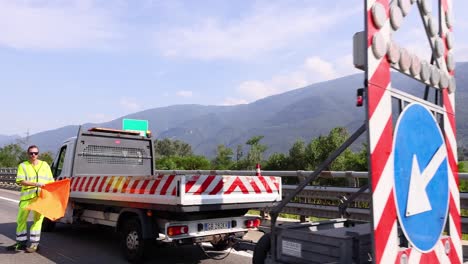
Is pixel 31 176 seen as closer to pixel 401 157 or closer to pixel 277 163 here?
pixel 401 157

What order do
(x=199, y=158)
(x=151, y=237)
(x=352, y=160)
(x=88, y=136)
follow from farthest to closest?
(x=352, y=160) → (x=199, y=158) → (x=88, y=136) → (x=151, y=237)

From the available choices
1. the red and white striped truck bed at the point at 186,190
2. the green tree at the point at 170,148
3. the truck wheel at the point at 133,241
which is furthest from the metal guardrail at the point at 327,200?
the green tree at the point at 170,148

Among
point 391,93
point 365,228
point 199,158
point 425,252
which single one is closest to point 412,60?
point 391,93

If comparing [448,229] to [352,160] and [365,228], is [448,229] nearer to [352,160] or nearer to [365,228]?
[365,228]

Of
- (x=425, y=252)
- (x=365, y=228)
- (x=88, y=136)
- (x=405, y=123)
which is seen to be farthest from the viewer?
(x=88, y=136)

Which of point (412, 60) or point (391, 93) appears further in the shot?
point (412, 60)

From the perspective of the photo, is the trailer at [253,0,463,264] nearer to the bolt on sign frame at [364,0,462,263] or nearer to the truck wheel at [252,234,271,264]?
the bolt on sign frame at [364,0,462,263]

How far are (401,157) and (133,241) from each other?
16.0 ft

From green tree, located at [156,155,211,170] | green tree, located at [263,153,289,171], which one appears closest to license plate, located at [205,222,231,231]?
green tree, located at [156,155,211,170]

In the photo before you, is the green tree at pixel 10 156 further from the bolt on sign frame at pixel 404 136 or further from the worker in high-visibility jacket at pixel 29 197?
the bolt on sign frame at pixel 404 136

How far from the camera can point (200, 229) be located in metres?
6.09

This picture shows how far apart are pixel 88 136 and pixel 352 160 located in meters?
63.2

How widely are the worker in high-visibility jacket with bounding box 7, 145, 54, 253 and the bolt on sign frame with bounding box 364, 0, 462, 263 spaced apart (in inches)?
260

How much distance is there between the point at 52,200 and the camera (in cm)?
756
